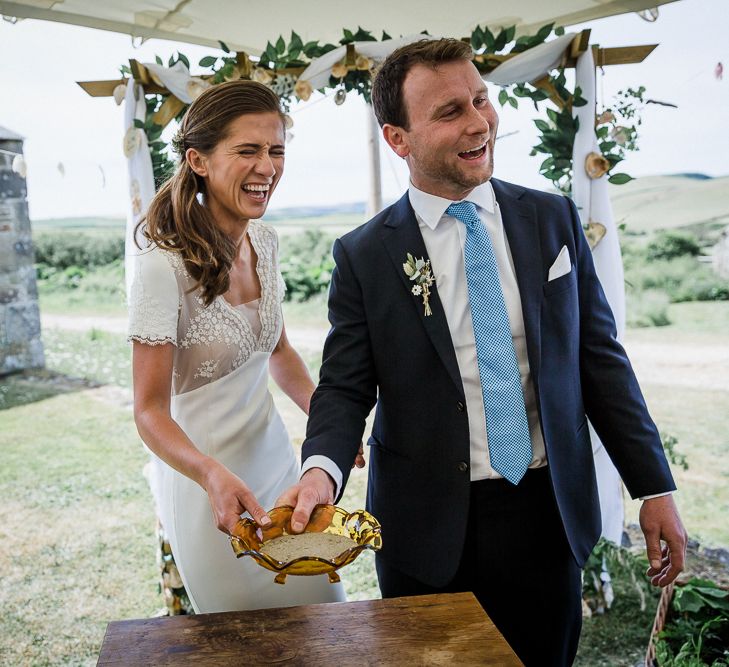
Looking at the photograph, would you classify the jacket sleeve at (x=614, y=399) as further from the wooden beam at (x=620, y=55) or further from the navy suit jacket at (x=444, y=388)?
the wooden beam at (x=620, y=55)

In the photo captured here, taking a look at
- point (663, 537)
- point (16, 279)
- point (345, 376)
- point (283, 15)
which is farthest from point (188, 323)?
point (16, 279)

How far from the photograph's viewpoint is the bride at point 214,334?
1770 mm

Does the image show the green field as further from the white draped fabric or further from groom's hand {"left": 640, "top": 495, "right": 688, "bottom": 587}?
groom's hand {"left": 640, "top": 495, "right": 688, "bottom": 587}

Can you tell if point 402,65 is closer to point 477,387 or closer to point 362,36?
point 477,387

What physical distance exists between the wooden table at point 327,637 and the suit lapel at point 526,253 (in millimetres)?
564

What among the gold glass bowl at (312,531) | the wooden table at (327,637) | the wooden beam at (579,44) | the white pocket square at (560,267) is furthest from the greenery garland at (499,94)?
the wooden table at (327,637)

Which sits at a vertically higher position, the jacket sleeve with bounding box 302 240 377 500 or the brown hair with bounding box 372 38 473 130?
the brown hair with bounding box 372 38 473 130

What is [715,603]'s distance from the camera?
272cm

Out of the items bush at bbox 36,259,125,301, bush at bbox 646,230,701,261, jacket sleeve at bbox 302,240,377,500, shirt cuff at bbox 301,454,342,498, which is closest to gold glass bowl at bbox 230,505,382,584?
shirt cuff at bbox 301,454,342,498

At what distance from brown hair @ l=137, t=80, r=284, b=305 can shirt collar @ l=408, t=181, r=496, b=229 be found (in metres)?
0.39

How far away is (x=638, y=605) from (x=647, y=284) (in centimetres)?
321

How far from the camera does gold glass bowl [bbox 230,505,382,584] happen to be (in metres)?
1.36

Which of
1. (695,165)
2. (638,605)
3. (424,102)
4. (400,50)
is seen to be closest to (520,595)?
(424,102)

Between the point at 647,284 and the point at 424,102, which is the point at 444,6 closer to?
the point at 424,102
